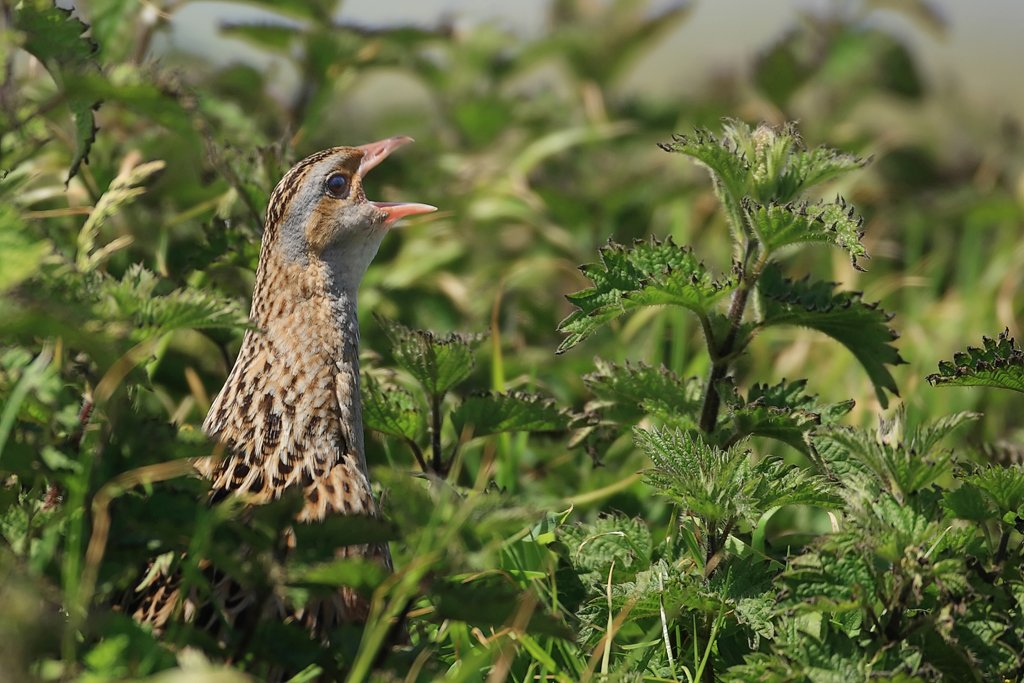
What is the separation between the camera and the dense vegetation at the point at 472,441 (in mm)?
2150

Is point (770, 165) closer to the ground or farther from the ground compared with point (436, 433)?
farther from the ground

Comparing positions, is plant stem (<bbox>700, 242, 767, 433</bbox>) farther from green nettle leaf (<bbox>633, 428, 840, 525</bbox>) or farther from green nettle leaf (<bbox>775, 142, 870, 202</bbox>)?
green nettle leaf (<bbox>633, 428, 840, 525</bbox>)

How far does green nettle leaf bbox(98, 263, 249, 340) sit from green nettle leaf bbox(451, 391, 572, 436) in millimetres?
785

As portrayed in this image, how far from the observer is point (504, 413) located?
306 centimetres

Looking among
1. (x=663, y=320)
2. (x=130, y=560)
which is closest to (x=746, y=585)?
(x=130, y=560)

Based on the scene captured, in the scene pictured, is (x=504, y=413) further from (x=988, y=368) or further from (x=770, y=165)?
(x=988, y=368)

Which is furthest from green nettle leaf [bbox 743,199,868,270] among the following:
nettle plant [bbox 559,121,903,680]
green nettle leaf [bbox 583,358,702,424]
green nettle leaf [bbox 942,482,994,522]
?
green nettle leaf [bbox 942,482,994,522]

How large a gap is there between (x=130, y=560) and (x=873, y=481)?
5.04 feet

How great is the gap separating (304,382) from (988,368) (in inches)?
58.9

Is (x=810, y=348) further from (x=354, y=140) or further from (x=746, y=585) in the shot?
(x=746, y=585)

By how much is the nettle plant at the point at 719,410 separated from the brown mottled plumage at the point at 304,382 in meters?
0.56

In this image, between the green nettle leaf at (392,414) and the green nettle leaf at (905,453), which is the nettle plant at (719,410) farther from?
the green nettle leaf at (392,414)

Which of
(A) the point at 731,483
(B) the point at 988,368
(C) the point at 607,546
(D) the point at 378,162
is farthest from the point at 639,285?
(D) the point at 378,162

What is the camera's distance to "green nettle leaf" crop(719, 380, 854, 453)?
9.05 feet
